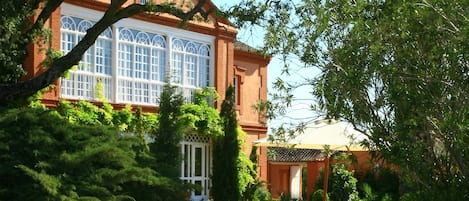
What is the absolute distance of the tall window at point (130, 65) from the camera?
806 inches

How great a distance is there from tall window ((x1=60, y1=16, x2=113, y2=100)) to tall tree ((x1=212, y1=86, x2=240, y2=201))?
334cm

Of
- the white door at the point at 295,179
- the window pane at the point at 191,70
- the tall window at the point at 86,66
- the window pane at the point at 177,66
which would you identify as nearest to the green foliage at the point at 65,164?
the tall window at the point at 86,66

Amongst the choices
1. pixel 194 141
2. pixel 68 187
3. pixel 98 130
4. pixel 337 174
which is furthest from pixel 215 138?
pixel 68 187

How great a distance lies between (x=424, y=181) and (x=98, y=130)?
8023mm

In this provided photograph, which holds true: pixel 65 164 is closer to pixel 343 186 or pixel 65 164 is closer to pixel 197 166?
pixel 197 166

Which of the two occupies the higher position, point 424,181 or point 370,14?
point 370,14

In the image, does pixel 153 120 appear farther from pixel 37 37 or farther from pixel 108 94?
pixel 37 37

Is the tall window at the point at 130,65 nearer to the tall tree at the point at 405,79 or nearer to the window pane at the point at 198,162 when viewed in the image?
the window pane at the point at 198,162

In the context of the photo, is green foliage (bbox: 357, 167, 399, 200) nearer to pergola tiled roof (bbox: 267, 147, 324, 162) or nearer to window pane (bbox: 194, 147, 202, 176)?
window pane (bbox: 194, 147, 202, 176)

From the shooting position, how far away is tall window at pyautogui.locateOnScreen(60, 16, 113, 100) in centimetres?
2020

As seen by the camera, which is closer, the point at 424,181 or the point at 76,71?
the point at 424,181

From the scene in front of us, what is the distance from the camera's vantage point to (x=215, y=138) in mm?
23234

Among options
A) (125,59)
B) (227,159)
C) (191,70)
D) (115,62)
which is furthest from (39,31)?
(227,159)

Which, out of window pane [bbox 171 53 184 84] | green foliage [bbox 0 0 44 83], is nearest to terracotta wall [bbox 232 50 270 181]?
window pane [bbox 171 53 184 84]
